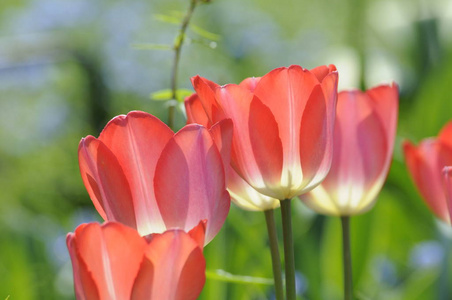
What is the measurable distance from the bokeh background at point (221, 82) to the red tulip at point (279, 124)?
90mm

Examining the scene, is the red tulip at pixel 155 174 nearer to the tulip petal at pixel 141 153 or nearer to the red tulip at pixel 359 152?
the tulip petal at pixel 141 153

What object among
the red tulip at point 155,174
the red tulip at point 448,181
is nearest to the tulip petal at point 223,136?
the red tulip at point 155,174

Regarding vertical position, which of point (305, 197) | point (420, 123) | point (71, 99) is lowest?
point (71, 99)

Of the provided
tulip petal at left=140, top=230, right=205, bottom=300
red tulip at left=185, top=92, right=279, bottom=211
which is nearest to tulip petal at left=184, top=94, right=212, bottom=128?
red tulip at left=185, top=92, right=279, bottom=211

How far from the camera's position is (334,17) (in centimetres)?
396

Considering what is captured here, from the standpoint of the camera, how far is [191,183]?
36cm

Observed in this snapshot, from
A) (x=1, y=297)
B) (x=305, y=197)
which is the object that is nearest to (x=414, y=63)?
(x=1, y=297)

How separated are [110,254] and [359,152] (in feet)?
0.67

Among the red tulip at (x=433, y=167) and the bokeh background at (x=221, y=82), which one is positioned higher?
the red tulip at (x=433, y=167)

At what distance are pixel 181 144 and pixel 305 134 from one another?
6 centimetres

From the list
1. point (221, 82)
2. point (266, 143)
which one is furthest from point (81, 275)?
point (221, 82)

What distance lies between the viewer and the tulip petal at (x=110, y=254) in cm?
32

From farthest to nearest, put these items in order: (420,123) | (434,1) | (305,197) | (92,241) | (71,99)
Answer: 1. (71,99)
2. (434,1)
3. (420,123)
4. (305,197)
5. (92,241)

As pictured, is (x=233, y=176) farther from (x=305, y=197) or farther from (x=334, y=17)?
(x=334, y=17)
